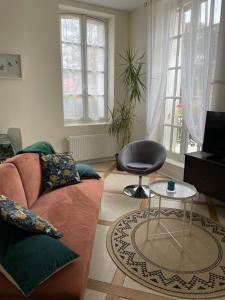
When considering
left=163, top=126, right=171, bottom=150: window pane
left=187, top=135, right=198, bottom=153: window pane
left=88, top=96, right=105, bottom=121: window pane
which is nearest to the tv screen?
left=187, top=135, right=198, bottom=153: window pane

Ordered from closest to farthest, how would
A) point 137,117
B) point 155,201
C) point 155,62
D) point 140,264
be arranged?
point 140,264
point 155,201
point 155,62
point 137,117

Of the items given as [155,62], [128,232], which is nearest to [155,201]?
[128,232]

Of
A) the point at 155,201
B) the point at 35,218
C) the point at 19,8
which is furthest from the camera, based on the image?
the point at 19,8

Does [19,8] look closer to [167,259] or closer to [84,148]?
[84,148]

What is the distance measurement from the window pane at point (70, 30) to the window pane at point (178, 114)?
214 centimetres

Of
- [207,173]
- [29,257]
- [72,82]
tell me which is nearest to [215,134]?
[207,173]

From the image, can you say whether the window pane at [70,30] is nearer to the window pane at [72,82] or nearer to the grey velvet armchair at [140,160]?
the window pane at [72,82]

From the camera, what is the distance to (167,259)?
197cm

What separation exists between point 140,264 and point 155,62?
3136 millimetres

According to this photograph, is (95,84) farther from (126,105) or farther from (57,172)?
(57,172)

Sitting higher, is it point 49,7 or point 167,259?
point 49,7

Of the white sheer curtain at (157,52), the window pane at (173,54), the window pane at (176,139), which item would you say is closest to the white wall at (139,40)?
the white sheer curtain at (157,52)

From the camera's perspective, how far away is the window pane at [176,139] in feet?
12.6

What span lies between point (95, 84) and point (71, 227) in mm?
3406
